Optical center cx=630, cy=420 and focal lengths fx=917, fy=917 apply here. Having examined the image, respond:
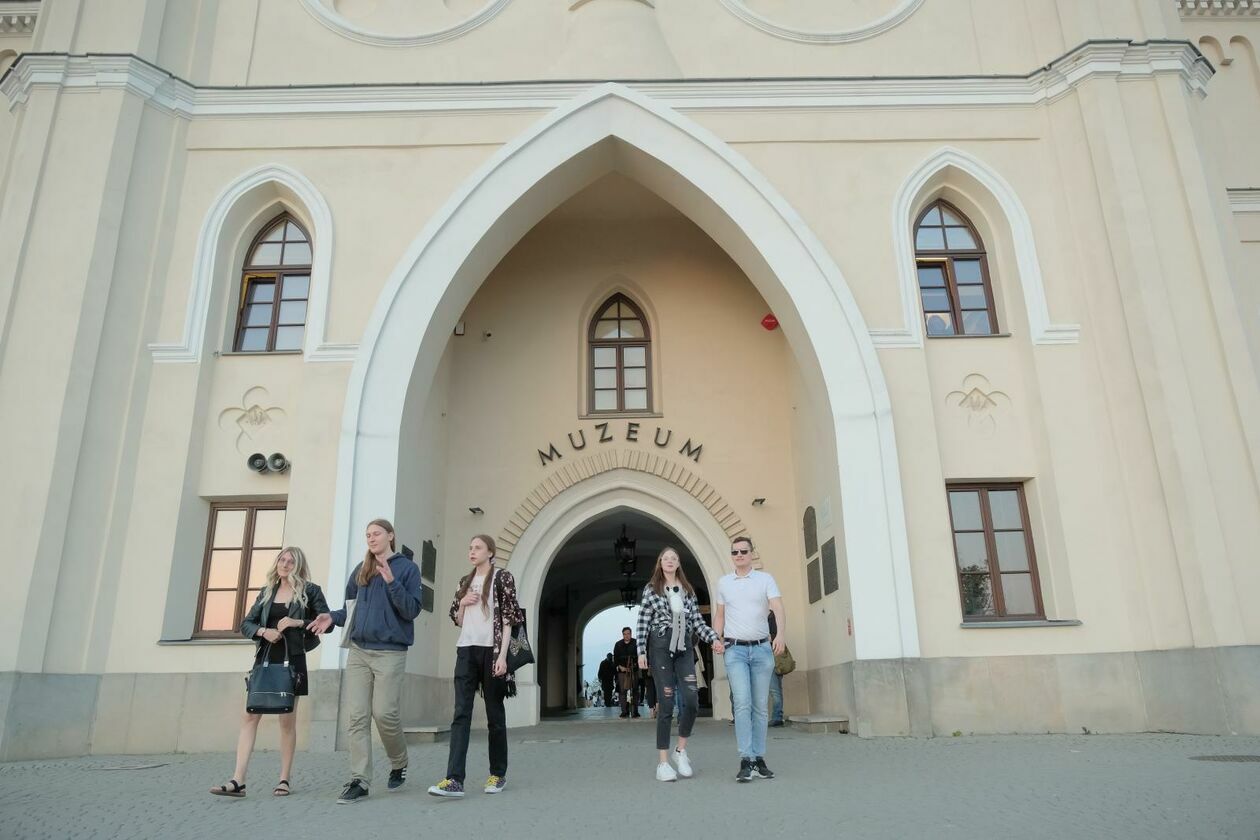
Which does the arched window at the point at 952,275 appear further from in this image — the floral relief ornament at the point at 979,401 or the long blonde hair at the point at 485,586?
the long blonde hair at the point at 485,586

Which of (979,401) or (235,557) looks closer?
(235,557)

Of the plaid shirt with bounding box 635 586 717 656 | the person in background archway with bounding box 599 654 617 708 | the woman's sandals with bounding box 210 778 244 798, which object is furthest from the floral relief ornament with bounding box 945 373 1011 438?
the person in background archway with bounding box 599 654 617 708

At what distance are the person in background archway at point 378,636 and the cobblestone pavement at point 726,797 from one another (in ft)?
1.60

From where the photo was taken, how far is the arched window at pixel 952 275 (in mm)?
11141

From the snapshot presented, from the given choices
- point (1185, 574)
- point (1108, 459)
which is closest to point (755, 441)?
point (1108, 459)

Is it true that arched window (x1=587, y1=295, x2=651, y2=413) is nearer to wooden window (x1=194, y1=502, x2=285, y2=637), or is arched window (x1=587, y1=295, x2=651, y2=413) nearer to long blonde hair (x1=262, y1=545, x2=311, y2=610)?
wooden window (x1=194, y1=502, x2=285, y2=637)

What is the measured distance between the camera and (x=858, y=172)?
1114 cm

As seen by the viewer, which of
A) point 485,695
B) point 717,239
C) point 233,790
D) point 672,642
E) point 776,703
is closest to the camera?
point 233,790

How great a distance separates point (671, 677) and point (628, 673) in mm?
10357

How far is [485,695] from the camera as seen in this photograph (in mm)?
5848

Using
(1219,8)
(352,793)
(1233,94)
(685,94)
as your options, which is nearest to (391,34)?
(685,94)

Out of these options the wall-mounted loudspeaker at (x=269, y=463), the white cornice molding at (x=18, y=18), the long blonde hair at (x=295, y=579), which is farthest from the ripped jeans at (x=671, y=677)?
the white cornice molding at (x=18, y=18)

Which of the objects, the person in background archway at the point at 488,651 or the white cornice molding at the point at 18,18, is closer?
the person in background archway at the point at 488,651

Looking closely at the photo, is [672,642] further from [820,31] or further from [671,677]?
[820,31]
